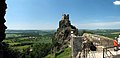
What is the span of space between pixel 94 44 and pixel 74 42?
1.96m

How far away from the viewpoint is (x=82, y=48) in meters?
14.1

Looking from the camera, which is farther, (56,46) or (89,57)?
(56,46)

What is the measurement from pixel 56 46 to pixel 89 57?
85578 millimetres

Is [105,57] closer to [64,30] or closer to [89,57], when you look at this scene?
[89,57]

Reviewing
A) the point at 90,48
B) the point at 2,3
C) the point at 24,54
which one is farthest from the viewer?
the point at 24,54

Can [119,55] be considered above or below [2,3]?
below

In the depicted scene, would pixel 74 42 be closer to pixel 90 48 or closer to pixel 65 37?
pixel 90 48

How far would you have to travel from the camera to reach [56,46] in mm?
99438

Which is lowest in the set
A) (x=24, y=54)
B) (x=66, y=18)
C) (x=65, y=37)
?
(x=24, y=54)

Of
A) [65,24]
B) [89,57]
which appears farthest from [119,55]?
[65,24]

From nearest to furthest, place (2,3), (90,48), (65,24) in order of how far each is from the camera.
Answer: (90,48) < (2,3) < (65,24)

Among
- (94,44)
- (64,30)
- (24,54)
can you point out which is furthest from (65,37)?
(94,44)

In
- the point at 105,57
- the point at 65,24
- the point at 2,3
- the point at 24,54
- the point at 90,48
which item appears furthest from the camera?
the point at 24,54

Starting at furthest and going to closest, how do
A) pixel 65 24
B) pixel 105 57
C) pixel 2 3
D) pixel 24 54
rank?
pixel 24 54 → pixel 65 24 → pixel 2 3 → pixel 105 57
